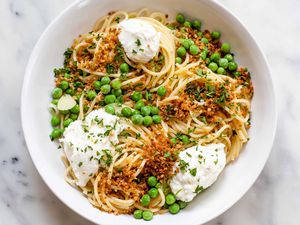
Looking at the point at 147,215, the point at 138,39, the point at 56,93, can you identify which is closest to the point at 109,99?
the point at 56,93

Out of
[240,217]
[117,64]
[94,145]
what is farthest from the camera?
[240,217]

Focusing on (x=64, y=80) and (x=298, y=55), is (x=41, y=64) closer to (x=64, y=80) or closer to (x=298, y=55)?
(x=64, y=80)

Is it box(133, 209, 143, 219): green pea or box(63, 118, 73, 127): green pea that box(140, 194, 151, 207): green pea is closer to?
box(133, 209, 143, 219): green pea

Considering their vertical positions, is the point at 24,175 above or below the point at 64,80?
below

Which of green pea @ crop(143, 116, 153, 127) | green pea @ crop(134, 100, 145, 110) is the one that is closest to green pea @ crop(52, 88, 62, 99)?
green pea @ crop(134, 100, 145, 110)

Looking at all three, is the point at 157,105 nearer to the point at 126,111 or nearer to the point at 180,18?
the point at 126,111

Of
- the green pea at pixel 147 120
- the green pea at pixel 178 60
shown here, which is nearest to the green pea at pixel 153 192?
the green pea at pixel 147 120

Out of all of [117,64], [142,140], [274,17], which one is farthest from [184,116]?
[274,17]
